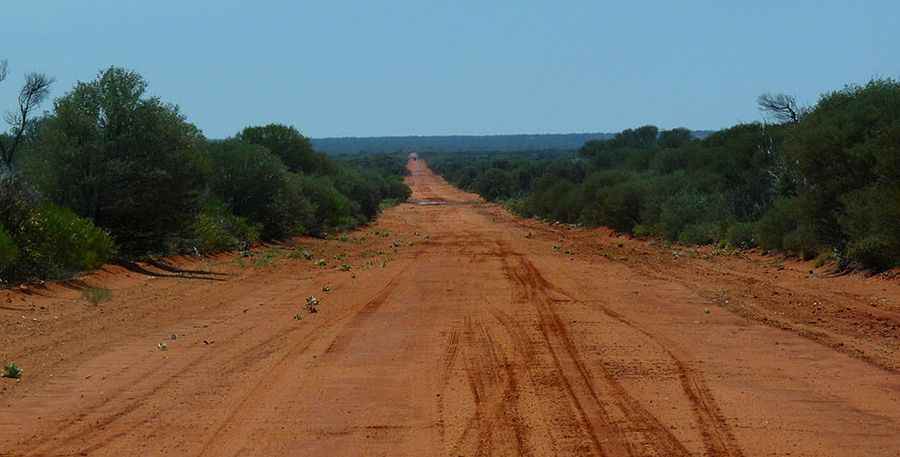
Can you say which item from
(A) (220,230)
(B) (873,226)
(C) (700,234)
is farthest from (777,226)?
(A) (220,230)

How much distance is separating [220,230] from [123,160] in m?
7.02

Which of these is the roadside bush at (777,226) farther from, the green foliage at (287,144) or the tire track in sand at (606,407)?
the green foliage at (287,144)

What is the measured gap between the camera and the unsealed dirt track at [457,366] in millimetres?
8211

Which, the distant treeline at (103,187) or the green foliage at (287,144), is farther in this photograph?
the green foliage at (287,144)

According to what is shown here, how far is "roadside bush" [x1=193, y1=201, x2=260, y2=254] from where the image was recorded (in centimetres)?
2962

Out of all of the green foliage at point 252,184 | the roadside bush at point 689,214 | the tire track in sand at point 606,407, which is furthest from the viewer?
the green foliage at point 252,184

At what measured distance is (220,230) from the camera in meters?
31.4

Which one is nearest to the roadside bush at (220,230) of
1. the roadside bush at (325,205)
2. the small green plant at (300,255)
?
the small green plant at (300,255)

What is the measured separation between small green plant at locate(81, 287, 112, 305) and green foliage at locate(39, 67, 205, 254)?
568 cm

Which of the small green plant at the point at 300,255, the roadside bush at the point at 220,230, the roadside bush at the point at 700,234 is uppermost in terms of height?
the roadside bush at the point at 220,230

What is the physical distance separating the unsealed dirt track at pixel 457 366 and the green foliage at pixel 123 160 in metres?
2.84

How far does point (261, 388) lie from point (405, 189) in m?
80.9

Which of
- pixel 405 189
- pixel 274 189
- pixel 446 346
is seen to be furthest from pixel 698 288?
pixel 405 189

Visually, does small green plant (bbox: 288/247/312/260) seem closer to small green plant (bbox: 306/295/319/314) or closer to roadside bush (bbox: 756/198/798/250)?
small green plant (bbox: 306/295/319/314)
